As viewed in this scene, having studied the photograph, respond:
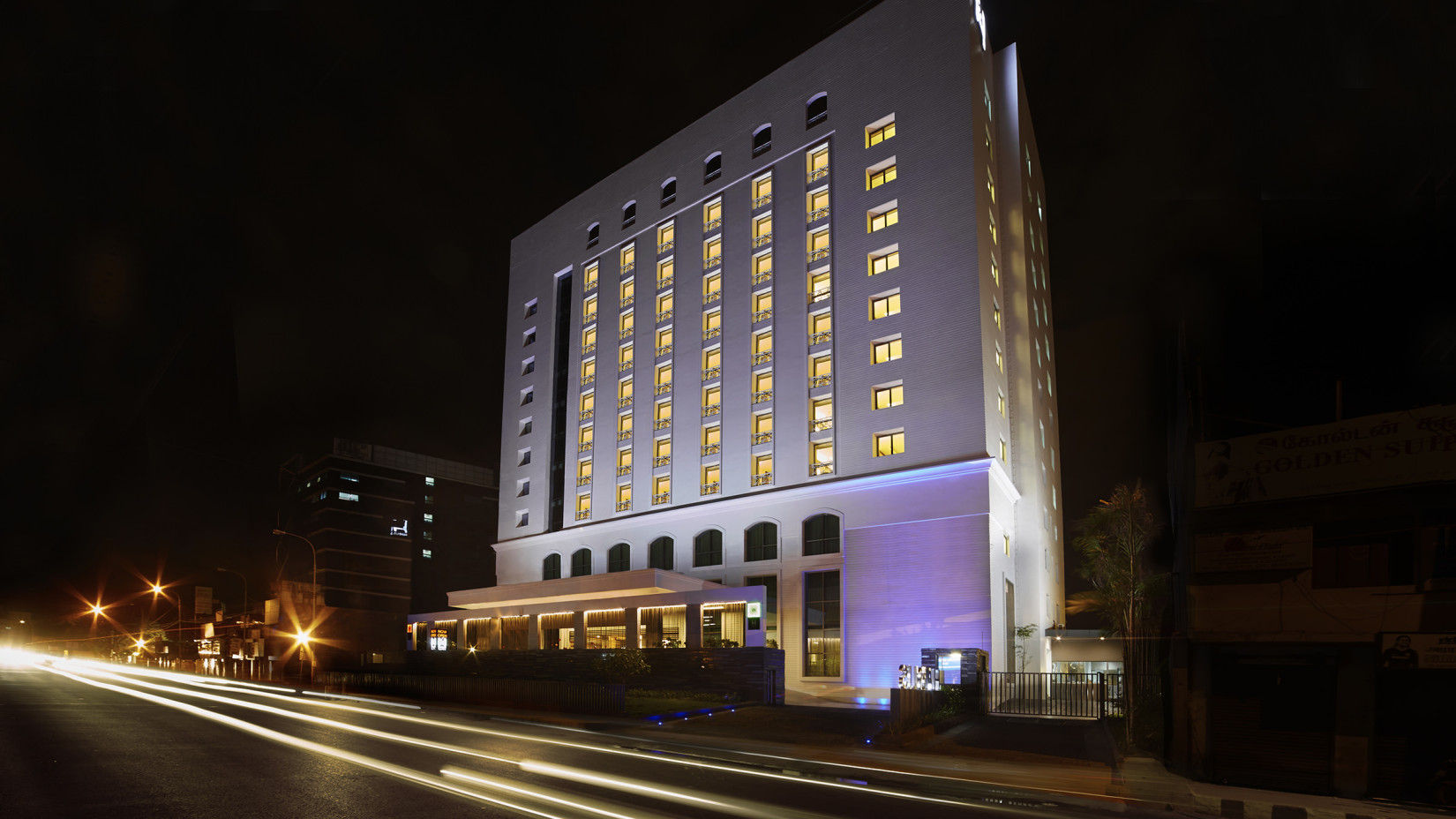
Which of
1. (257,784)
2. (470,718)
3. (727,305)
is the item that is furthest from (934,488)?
(257,784)

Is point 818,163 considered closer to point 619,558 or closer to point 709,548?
point 709,548

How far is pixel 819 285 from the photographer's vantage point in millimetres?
46875

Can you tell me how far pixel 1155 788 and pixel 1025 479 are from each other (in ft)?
125

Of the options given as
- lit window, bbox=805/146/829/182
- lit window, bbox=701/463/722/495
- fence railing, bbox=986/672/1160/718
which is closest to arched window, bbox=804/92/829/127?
lit window, bbox=805/146/829/182

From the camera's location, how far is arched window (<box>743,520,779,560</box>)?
149 ft

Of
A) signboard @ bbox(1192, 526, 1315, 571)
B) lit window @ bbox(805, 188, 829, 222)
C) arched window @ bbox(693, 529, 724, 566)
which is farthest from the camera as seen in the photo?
arched window @ bbox(693, 529, 724, 566)

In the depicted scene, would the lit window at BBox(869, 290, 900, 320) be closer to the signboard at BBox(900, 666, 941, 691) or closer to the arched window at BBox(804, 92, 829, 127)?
the arched window at BBox(804, 92, 829, 127)

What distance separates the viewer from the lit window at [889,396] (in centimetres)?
4247

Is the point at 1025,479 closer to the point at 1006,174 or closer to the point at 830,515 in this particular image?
the point at 830,515

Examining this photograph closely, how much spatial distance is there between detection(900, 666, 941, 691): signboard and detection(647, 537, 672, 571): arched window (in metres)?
17.3

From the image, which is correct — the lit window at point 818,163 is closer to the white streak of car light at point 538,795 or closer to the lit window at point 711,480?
the lit window at point 711,480

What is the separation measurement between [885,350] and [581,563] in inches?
997

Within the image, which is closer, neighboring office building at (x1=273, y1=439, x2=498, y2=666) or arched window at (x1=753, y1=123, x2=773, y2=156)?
arched window at (x1=753, y1=123, x2=773, y2=156)

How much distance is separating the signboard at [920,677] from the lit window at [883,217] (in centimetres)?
2192
